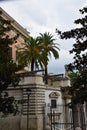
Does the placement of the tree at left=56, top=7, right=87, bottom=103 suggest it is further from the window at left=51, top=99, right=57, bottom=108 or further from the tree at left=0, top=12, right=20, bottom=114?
the window at left=51, top=99, right=57, bottom=108

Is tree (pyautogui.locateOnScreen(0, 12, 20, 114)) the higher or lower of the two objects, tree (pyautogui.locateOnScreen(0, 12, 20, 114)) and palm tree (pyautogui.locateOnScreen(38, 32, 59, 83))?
the lower

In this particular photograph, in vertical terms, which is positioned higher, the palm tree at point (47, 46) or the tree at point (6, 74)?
the palm tree at point (47, 46)

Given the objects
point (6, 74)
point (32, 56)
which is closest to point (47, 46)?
point (32, 56)

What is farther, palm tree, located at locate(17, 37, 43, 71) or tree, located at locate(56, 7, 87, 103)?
palm tree, located at locate(17, 37, 43, 71)

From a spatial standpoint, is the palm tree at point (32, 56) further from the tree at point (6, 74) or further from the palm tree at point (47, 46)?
the tree at point (6, 74)

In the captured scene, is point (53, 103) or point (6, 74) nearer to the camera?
point (6, 74)

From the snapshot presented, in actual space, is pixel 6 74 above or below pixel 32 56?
below

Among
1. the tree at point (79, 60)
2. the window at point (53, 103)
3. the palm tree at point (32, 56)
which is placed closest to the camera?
the tree at point (79, 60)

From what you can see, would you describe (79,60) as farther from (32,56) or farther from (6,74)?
(32,56)

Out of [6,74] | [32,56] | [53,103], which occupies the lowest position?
[53,103]

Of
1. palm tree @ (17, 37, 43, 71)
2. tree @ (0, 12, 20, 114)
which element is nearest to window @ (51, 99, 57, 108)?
palm tree @ (17, 37, 43, 71)

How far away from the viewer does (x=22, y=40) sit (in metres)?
56.9

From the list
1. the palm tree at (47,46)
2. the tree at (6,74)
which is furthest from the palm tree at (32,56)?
the tree at (6,74)

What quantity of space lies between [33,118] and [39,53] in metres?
14.7
